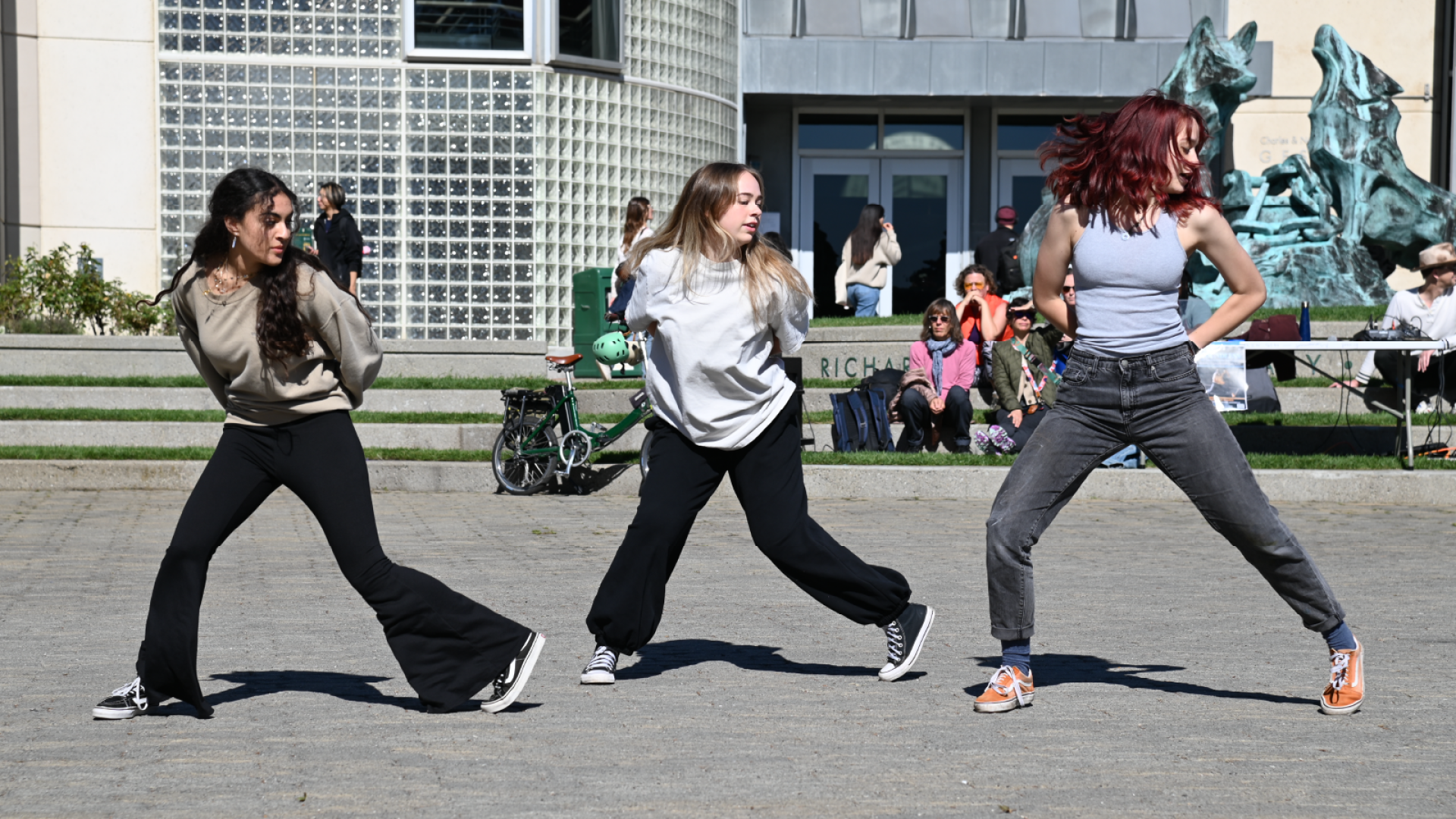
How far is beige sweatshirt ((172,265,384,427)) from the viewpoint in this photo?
4.62m

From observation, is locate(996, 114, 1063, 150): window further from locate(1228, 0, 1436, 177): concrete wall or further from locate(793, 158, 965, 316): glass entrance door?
locate(1228, 0, 1436, 177): concrete wall

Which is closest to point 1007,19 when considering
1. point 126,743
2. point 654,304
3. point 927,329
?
point 927,329

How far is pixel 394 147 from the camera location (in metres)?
17.9

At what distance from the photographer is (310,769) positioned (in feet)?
13.6

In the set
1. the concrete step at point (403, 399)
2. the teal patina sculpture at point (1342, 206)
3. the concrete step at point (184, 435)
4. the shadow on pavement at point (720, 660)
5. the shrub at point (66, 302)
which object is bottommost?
the shadow on pavement at point (720, 660)

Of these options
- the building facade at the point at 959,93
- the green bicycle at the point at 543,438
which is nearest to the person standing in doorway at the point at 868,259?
the building facade at the point at 959,93

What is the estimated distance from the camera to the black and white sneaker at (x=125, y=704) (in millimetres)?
4715

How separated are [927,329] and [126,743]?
939cm

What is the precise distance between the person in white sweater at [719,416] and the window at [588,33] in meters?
13.3

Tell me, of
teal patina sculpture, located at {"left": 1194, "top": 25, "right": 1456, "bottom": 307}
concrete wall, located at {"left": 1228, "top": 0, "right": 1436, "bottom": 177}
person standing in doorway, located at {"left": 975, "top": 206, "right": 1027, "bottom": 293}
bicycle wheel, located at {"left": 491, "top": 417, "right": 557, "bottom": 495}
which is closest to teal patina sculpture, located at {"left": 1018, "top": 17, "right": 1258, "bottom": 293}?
person standing in doorway, located at {"left": 975, "top": 206, "right": 1027, "bottom": 293}

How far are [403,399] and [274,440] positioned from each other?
9.94m

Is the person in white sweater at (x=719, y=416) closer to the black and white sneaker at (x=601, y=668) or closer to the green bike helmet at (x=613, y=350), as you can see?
the black and white sneaker at (x=601, y=668)

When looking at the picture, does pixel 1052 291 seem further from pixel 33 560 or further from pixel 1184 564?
pixel 33 560

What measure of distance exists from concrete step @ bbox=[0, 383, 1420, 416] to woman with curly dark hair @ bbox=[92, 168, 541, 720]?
9.51 m
